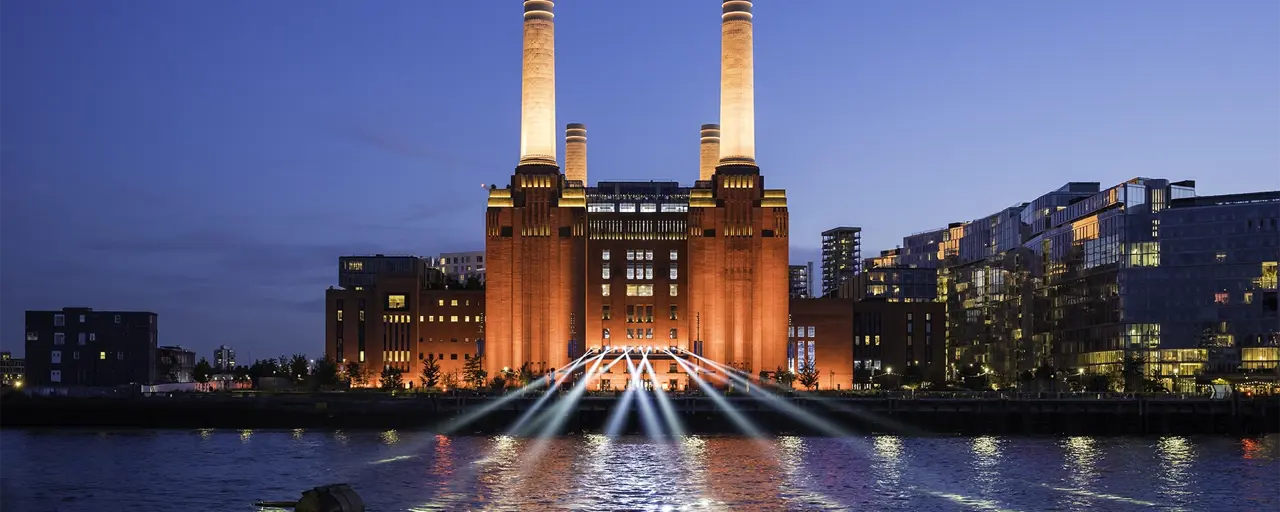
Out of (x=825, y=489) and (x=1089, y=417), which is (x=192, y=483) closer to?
(x=825, y=489)

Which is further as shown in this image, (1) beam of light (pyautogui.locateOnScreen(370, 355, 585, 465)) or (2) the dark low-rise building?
(2) the dark low-rise building

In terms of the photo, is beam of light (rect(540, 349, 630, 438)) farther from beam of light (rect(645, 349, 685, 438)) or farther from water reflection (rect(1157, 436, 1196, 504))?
water reflection (rect(1157, 436, 1196, 504))

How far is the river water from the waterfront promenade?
14.4m

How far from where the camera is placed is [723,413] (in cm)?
16362

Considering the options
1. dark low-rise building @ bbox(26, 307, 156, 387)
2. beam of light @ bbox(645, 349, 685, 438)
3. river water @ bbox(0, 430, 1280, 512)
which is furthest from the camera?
dark low-rise building @ bbox(26, 307, 156, 387)

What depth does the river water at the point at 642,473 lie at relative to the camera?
8425cm

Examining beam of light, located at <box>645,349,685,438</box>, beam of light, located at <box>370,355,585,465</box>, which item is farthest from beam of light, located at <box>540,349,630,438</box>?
beam of light, located at <box>645,349,685,438</box>

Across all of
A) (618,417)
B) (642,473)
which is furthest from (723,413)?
(642,473)

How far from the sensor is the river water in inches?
3317

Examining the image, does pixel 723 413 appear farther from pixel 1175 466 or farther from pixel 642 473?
pixel 642 473

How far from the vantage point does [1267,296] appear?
189 meters

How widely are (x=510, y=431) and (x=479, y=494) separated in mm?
71732

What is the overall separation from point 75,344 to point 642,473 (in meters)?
122

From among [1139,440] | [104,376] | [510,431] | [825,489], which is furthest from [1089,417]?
[104,376]
